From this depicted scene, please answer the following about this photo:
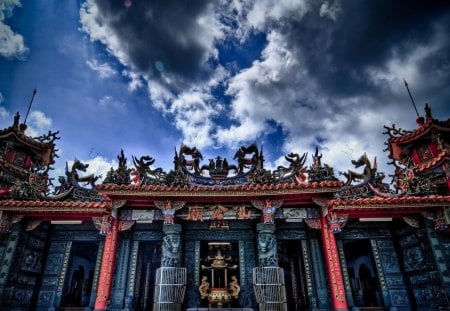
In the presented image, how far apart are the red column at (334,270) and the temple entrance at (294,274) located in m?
1.83

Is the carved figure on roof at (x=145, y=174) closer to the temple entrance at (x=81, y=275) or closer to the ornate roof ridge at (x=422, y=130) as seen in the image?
the temple entrance at (x=81, y=275)

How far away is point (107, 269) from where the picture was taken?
855 cm

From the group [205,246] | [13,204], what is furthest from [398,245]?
[13,204]

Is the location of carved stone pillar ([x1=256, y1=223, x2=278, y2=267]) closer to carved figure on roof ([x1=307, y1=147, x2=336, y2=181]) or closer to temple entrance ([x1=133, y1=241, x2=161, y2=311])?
carved figure on roof ([x1=307, y1=147, x2=336, y2=181])

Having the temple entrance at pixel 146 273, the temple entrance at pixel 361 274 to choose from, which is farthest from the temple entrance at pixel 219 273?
the temple entrance at pixel 361 274

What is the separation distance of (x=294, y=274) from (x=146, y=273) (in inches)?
238

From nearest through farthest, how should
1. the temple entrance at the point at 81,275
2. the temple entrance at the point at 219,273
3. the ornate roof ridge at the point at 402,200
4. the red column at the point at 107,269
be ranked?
the red column at the point at 107,269, the ornate roof ridge at the point at 402,200, the temple entrance at the point at 219,273, the temple entrance at the point at 81,275

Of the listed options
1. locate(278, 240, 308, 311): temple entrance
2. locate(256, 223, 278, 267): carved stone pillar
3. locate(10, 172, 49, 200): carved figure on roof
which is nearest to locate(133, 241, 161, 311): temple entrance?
locate(10, 172, 49, 200): carved figure on roof

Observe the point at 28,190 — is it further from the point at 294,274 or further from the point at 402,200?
the point at 402,200

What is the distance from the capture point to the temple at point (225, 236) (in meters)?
8.57

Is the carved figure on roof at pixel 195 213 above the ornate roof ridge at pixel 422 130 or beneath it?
beneath

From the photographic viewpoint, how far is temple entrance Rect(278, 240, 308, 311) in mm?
10367

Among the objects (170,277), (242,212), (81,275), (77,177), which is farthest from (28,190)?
(242,212)

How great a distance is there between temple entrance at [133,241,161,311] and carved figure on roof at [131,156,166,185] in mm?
2728
